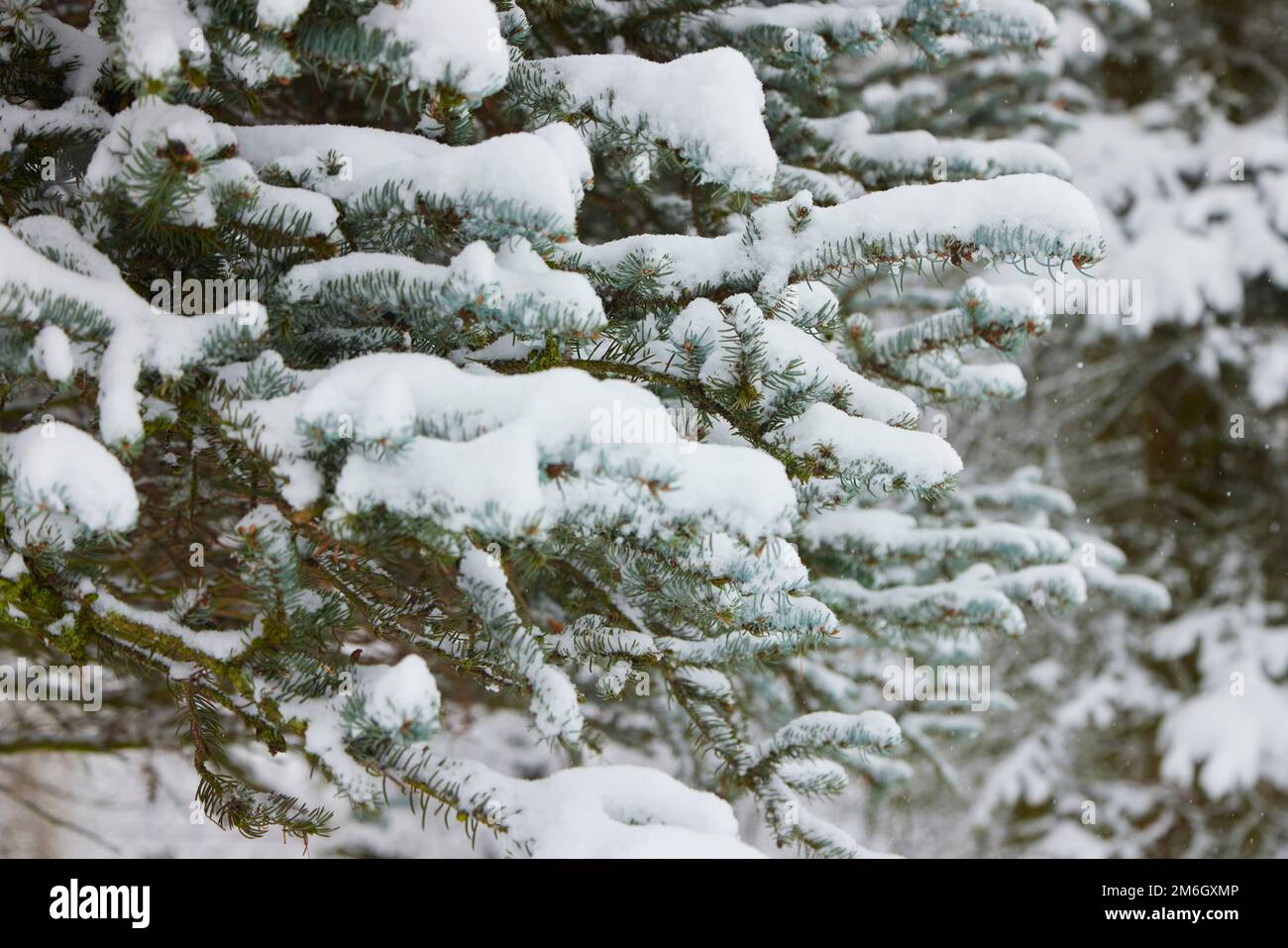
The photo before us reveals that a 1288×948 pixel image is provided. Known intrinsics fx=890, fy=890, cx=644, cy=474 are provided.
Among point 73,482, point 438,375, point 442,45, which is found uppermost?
point 442,45

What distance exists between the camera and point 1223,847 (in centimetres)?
664

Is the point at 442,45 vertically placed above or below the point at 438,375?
above

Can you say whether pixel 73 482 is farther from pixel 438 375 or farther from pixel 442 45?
pixel 442 45

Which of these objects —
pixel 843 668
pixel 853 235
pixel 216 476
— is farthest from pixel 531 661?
pixel 843 668

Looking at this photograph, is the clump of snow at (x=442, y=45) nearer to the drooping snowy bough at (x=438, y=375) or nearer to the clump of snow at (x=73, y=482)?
the drooping snowy bough at (x=438, y=375)

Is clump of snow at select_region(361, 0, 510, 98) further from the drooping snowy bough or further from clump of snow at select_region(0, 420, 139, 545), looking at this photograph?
clump of snow at select_region(0, 420, 139, 545)

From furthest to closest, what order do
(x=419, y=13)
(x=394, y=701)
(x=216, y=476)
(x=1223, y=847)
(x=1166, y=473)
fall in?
(x=1166, y=473), (x=1223, y=847), (x=216, y=476), (x=419, y=13), (x=394, y=701)

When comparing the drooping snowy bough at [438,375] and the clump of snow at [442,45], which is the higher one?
the clump of snow at [442,45]

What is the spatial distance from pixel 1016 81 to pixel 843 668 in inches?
103

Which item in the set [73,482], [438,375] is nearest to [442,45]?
[438,375]

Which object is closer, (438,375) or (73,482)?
(73,482)

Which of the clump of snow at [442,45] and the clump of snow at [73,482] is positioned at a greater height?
the clump of snow at [442,45]

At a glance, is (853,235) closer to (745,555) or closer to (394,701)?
(745,555)

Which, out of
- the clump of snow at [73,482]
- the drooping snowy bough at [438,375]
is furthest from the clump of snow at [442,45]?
the clump of snow at [73,482]
